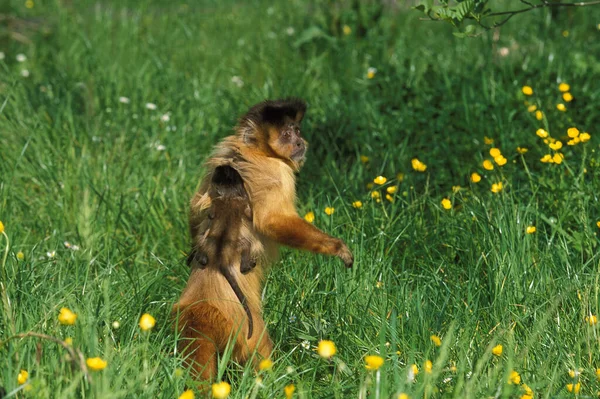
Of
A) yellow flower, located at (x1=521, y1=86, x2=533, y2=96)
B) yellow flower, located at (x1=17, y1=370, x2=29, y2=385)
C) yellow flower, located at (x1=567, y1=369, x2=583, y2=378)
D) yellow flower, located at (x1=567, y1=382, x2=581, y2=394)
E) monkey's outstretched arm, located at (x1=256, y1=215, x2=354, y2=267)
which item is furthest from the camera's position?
yellow flower, located at (x1=521, y1=86, x2=533, y2=96)

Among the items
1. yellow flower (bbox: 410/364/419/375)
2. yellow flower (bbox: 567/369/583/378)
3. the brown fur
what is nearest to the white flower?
the brown fur

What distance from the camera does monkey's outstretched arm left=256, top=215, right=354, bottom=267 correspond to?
346 cm

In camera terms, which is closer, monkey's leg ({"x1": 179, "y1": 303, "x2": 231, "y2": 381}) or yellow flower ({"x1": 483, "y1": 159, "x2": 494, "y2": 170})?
monkey's leg ({"x1": 179, "y1": 303, "x2": 231, "y2": 381})

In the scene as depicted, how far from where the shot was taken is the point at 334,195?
198 inches

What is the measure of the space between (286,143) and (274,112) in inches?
6.2

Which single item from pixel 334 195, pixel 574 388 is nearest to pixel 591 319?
pixel 574 388

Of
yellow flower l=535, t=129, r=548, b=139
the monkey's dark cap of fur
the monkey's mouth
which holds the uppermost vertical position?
the monkey's dark cap of fur

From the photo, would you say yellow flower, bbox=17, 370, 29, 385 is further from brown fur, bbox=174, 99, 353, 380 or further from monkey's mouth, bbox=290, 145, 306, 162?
monkey's mouth, bbox=290, 145, 306, 162

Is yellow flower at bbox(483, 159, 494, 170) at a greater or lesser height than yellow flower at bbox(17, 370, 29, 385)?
lesser

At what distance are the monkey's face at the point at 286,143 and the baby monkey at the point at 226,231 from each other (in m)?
0.40

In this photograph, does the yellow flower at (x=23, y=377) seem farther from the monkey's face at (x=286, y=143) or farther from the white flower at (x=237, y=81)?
the white flower at (x=237, y=81)

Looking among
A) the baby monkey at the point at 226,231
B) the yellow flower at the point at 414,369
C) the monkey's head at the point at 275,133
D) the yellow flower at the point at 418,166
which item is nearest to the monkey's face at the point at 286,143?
the monkey's head at the point at 275,133

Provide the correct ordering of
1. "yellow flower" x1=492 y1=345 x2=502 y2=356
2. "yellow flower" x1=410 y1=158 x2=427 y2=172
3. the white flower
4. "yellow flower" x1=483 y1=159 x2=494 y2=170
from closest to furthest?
"yellow flower" x1=492 y1=345 x2=502 y2=356 → "yellow flower" x1=483 y1=159 x2=494 y2=170 → "yellow flower" x1=410 y1=158 x2=427 y2=172 → the white flower

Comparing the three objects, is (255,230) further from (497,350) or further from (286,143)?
(497,350)
